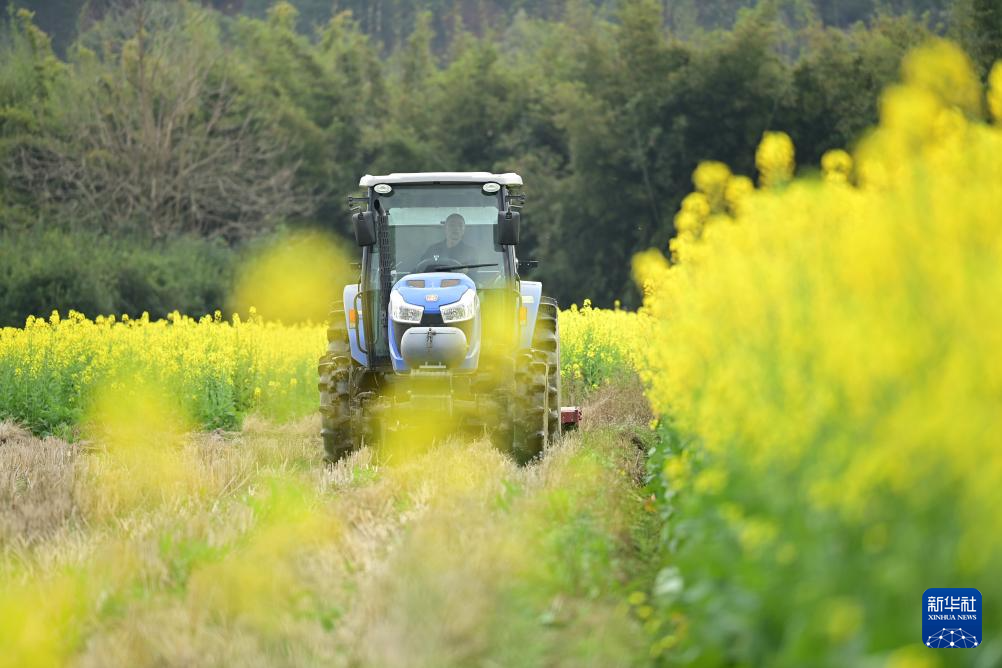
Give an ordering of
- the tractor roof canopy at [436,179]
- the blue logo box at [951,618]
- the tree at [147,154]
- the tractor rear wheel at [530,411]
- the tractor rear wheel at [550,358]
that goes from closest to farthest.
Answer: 1. the blue logo box at [951,618]
2. the tractor rear wheel at [530,411]
3. the tractor roof canopy at [436,179]
4. the tractor rear wheel at [550,358]
5. the tree at [147,154]

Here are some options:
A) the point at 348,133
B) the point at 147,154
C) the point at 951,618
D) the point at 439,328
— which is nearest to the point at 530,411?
the point at 439,328

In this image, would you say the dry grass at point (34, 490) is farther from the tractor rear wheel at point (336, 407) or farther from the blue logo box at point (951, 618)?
the blue logo box at point (951, 618)

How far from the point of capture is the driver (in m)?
10.3

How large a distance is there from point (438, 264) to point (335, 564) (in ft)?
14.4

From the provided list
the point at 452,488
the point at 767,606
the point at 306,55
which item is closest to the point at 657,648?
the point at 767,606

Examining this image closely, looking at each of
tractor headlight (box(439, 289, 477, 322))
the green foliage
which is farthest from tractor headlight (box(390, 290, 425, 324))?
the green foliage

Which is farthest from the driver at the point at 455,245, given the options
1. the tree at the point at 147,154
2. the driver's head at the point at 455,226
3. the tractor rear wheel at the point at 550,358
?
the tree at the point at 147,154

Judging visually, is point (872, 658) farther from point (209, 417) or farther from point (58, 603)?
point (209, 417)

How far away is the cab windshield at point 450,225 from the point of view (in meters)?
10.3

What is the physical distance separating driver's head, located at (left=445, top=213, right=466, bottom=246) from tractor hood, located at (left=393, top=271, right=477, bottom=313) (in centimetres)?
36

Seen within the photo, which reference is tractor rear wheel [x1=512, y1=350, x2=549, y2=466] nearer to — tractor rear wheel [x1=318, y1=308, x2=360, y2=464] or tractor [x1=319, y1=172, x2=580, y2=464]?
tractor [x1=319, y1=172, x2=580, y2=464]

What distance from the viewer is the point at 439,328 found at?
9633mm

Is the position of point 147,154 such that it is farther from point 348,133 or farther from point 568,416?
point 568,416

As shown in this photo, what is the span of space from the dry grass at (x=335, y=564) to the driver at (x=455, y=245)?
170 centimetres
